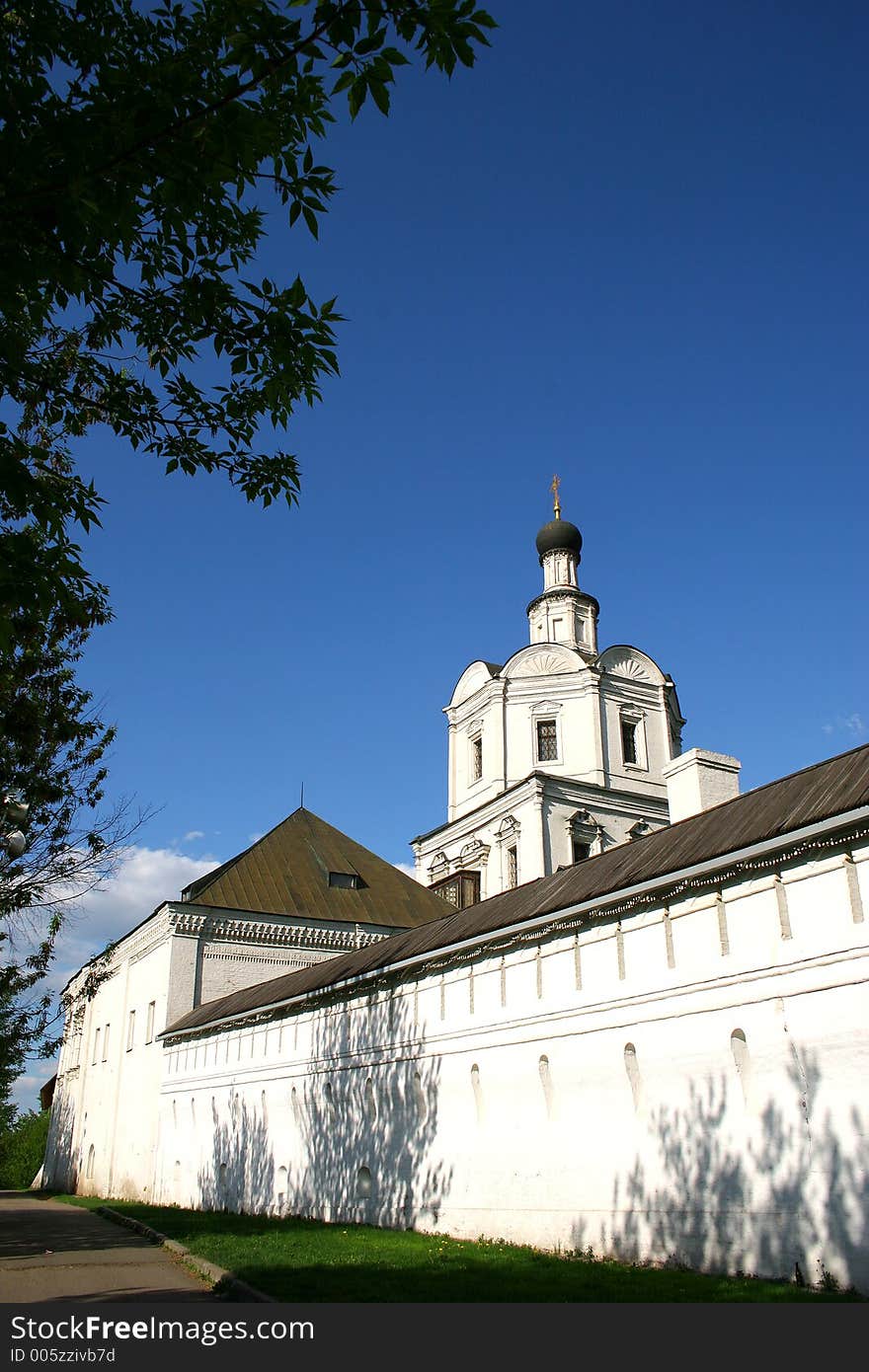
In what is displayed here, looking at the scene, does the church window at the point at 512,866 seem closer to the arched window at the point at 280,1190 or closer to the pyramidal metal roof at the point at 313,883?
the pyramidal metal roof at the point at 313,883

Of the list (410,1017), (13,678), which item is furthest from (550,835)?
(13,678)

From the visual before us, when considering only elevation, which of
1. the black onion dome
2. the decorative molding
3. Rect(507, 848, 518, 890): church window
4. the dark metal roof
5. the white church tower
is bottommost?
the dark metal roof

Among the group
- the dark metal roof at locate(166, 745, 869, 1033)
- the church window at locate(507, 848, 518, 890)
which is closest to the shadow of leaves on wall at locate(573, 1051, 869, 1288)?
the dark metal roof at locate(166, 745, 869, 1033)

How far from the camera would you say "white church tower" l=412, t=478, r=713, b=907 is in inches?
1449

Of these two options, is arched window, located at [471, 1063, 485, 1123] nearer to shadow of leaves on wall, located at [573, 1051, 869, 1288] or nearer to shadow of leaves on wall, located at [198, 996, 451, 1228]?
shadow of leaves on wall, located at [198, 996, 451, 1228]

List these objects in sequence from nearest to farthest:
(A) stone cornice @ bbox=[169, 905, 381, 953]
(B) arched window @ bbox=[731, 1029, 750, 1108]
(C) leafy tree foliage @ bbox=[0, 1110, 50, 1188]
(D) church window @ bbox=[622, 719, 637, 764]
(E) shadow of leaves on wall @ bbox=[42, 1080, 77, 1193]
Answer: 1. (B) arched window @ bbox=[731, 1029, 750, 1108]
2. (A) stone cornice @ bbox=[169, 905, 381, 953]
3. (E) shadow of leaves on wall @ bbox=[42, 1080, 77, 1193]
4. (D) church window @ bbox=[622, 719, 637, 764]
5. (C) leafy tree foliage @ bbox=[0, 1110, 50, 1188]

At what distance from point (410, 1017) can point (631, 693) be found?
27.3 metres

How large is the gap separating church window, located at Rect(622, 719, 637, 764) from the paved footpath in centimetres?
2585

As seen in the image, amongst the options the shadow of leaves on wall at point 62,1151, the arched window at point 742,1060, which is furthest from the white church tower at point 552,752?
the arched window at point 742,1060

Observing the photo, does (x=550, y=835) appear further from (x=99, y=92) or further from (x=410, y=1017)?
(x=99, y=92)

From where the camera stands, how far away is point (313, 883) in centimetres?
3186

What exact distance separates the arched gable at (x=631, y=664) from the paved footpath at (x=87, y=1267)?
27.9m

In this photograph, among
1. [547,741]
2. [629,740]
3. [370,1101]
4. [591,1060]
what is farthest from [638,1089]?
[629,740]

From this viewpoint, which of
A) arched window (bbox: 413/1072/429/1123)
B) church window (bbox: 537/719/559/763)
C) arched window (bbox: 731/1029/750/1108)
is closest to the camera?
arched window (bbox: 731/1029/750/1108)
